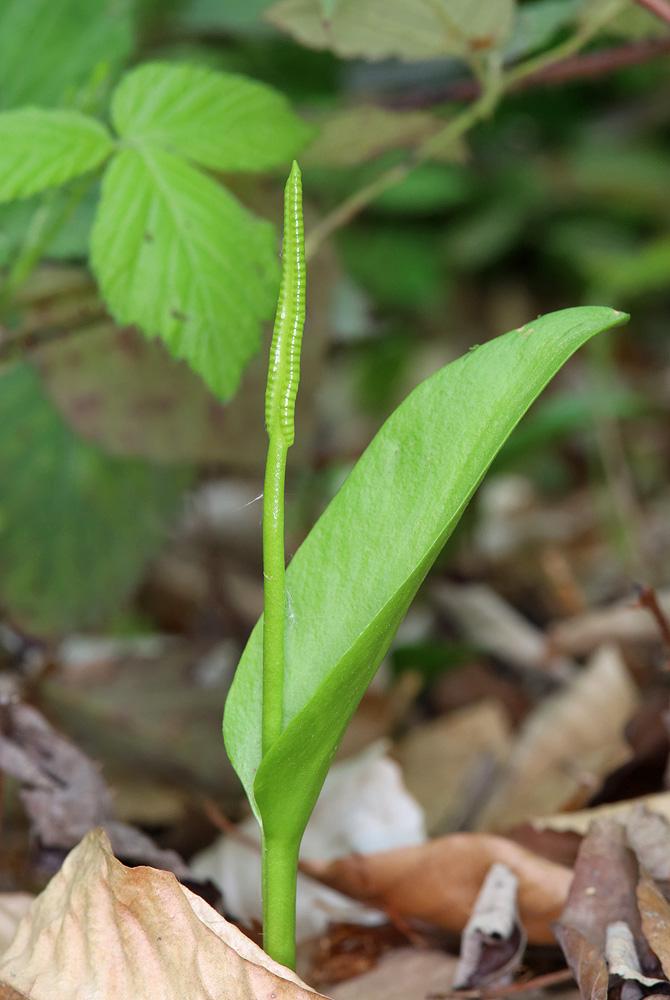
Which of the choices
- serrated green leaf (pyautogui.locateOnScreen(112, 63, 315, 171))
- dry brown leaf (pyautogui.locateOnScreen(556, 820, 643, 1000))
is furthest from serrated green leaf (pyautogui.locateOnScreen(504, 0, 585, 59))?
dry brown leaf (pyautogui.locateOnScreen(556, 820, 643, 1000))

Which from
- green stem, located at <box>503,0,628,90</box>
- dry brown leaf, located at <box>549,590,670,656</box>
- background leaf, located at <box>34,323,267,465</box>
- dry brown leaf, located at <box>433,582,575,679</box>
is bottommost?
dry brown leaf, located at <box>433,582,575,679</box>

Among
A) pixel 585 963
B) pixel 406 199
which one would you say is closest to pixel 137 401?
pixel 585 963

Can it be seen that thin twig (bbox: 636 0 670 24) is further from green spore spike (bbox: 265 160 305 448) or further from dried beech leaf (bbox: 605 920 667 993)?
dried beech leaf (bbox: 605 920 667 993)

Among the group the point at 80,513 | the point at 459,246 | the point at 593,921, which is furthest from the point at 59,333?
the point at 459,246

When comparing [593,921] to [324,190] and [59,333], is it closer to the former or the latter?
[59,333]

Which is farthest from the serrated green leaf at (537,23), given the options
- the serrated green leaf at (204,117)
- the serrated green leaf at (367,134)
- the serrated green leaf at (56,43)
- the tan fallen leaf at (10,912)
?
the tan fallen leaf at (10,912)

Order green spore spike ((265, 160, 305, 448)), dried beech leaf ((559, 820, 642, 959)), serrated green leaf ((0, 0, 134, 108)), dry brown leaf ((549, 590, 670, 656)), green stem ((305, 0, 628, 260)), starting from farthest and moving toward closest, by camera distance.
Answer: dry brown leaf ((549, 590, 670, 656)) → serrated green leaf ((0, 0, 134, 108)) → green stem ((305, 0, 628, 260)) → dried beech leaf ((559, 820, 642, 959)) → green spore spike ((265, 160, 305, 448))

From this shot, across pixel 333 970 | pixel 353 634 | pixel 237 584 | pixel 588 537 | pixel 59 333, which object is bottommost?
pixel 588 537
